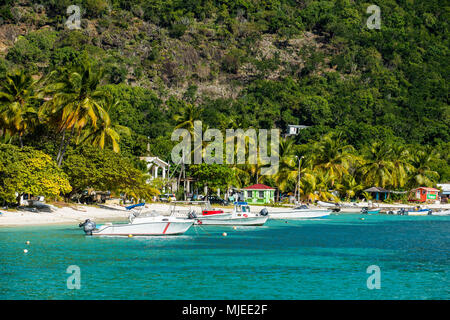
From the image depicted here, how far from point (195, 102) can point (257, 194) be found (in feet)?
278

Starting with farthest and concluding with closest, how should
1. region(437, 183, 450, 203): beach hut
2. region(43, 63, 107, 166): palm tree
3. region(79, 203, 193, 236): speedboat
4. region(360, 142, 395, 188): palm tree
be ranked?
region(437, 183, 450, 203): beach hut, region(360, 142, 395, 188): palm tree, region(43, 63, 107, 166): palm tree, region(79, 203, 193, 236): speedboat

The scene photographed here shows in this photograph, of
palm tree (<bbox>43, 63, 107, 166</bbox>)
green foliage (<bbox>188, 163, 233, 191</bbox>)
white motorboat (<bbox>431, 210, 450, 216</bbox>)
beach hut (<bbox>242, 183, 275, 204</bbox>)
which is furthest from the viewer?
white motorboat (<bbox>431, 210, 450, 216</bbox>)

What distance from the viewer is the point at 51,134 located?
5562cm

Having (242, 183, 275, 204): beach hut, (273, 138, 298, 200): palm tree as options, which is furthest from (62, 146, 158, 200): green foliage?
(273, 138, 298, 200): palm tree

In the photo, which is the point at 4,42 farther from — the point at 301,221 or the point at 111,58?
the point at 301,221

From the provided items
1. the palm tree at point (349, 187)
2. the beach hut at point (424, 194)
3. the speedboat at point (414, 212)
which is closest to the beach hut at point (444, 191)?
the beach hut at point (424, 194)

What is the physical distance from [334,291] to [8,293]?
12432 millimetres

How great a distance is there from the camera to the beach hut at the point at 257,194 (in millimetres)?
78375

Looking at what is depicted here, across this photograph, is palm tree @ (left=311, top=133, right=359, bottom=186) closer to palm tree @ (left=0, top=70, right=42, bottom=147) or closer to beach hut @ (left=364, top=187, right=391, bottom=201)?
beach hut @ (left=364, top=187, right=391, bottom=201)

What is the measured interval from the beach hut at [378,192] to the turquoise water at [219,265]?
5042cm

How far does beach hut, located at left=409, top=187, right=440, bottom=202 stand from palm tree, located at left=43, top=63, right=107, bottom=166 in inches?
2607

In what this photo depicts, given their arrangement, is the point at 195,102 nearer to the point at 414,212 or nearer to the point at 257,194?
the point at 257,194

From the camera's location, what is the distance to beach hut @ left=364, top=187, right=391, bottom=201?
94.2m

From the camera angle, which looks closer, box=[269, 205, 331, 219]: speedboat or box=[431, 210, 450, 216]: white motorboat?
box=[269, 205, 331, 219]: speedboat
